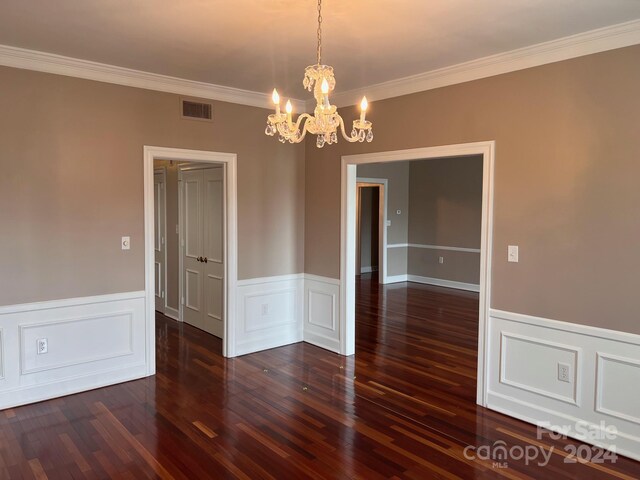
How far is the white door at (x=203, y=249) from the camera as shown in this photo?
5512 millimetres

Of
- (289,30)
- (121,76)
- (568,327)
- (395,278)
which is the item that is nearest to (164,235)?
(121,76)

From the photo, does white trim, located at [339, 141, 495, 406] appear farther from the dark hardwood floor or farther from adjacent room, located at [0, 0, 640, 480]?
the dark hardwood floor

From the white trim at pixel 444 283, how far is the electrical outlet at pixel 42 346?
23.4 feet

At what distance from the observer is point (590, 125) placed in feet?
10.3

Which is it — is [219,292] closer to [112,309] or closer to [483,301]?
[112,309]

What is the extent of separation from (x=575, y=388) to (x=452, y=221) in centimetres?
623

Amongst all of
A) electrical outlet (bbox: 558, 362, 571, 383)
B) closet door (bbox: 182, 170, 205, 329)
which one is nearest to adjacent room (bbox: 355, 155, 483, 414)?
electrical outlet (bbox: 558, 362, 571, 383)

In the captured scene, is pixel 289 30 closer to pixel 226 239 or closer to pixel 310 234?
pixel 226 239

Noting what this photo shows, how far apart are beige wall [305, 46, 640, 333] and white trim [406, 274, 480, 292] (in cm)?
538

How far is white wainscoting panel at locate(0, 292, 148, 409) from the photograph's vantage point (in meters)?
3.70

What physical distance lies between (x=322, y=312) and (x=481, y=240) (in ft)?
7.33

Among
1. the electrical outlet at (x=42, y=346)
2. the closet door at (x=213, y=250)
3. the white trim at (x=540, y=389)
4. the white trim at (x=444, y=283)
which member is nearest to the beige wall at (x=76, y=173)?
the electrical outlet at (x=42, y=346)

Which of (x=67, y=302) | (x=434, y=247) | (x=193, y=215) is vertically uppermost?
(x=193, y=215)

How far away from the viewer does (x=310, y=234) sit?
5438 millimetres
